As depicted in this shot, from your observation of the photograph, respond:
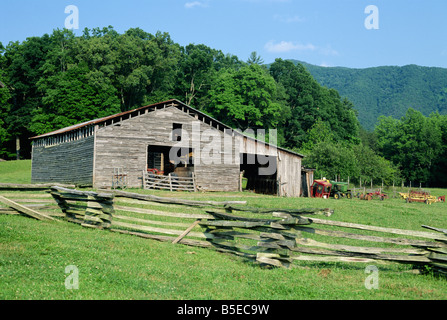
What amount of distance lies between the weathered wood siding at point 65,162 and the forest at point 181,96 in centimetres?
911

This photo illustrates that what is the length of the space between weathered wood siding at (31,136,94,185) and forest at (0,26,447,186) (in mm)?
9110

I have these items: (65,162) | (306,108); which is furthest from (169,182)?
(306,108)

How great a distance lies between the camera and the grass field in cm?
725

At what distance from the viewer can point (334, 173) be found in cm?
4578

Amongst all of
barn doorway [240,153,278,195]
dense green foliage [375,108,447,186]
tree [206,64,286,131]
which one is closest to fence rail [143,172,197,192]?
barn doorway [240,153,278,195]

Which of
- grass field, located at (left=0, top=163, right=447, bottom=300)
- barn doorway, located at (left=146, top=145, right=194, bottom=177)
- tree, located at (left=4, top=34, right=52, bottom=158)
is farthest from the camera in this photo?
tree, located at (left=4, top=34, right=52, bottom=158)

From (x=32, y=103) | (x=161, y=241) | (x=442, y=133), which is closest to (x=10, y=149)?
(x=32, y=103)

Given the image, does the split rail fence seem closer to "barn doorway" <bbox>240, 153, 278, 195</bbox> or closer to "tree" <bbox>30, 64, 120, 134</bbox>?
"barn doorway" <bbox>240, 153, 278, 195</bbox>

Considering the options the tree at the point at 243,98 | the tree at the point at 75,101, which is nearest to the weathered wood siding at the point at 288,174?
the tree at the point at 243,98

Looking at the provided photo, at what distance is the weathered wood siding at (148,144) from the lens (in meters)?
30.3

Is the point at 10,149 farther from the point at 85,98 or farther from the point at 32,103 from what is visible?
the point at 85,98

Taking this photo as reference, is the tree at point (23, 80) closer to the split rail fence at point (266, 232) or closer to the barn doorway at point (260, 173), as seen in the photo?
the barn doorway at point (260, 173)

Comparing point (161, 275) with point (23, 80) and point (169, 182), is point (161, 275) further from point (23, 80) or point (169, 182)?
point (23, 80)

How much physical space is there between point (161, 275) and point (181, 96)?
6253 cm
